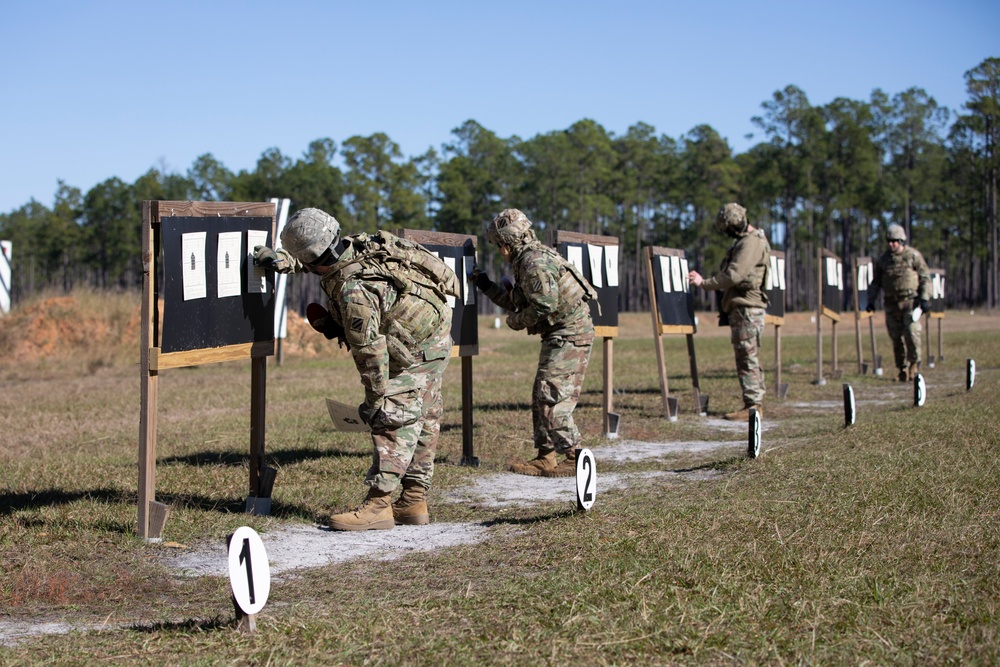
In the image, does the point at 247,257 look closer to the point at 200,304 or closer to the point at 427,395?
the point at 200,304

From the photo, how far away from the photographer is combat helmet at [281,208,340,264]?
5.92m

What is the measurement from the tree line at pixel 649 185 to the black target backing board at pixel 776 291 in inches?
1883

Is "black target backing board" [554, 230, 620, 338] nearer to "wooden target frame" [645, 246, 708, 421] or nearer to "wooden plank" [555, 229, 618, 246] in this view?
"wooden plank" [555, 229, 618, 246]

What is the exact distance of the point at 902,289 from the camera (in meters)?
15.4

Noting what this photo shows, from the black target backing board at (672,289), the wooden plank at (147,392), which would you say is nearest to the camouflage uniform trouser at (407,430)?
the wooden plank at (147,392)

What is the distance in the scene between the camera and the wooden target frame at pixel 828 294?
1606cm

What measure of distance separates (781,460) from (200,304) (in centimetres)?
450

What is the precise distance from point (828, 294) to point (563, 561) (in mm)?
14002

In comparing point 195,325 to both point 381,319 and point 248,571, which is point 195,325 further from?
point 248,571

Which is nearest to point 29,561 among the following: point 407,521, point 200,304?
point 200,304

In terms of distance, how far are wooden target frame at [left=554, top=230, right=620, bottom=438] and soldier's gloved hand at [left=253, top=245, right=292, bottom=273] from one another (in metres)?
4.01

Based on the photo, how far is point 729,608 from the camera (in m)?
4.04

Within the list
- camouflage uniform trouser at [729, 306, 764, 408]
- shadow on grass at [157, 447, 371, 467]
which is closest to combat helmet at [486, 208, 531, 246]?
shadow on grass at [157, 447, 371, 467]

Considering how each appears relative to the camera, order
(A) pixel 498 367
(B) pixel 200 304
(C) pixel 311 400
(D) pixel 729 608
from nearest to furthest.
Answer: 1. (D) pixel 729 608
2. (B) pixel 200 304
3. (C) pixel 311 400
4. (A) pixel 498 367
